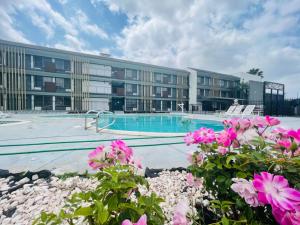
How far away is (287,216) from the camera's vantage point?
527 millimetres

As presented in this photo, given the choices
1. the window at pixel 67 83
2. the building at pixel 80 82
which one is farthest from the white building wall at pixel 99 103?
the window at pixel 67 83

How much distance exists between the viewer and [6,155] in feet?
10.00

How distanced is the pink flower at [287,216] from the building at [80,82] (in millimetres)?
23953

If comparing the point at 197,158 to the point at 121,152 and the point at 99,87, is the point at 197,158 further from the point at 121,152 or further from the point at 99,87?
the point at 99,87

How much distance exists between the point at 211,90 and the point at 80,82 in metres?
23.8

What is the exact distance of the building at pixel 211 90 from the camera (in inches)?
1177

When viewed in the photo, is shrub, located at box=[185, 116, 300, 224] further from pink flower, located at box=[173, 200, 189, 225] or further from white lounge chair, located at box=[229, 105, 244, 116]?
white lounge chair, located at box=[229, 105, 244, 116]

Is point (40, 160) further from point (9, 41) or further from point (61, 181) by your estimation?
point (9, 41)

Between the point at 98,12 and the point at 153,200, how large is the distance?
1411 centimetres

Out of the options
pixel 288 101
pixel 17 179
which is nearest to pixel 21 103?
pixel 17 179

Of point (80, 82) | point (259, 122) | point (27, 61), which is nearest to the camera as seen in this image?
point (259, 122)

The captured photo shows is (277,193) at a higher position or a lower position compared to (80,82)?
lower

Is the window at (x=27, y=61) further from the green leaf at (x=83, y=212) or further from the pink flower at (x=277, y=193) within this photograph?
the pink flower at (x=277, y=193)

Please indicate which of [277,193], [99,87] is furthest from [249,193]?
[99,87]
